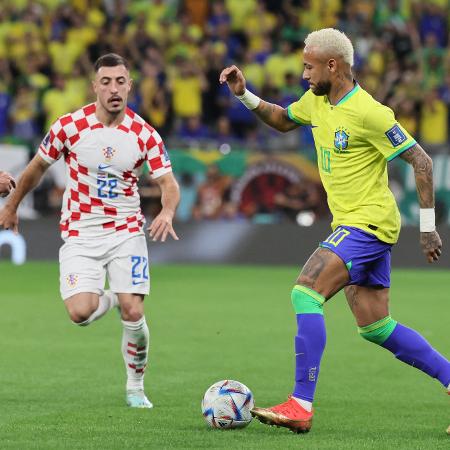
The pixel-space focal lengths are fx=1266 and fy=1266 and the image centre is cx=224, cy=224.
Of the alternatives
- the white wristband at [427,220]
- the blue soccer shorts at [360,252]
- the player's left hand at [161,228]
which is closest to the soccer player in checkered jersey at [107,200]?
the player's left hand at [161,228]

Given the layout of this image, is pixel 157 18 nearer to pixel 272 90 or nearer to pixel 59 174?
pixel 272 90

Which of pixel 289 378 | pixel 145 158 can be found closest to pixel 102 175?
pixel 145 158

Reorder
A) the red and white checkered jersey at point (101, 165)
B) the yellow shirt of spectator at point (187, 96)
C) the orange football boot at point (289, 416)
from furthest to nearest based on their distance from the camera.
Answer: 1. the yellow shirt of spectator at point (187, 96)
2. the red and white checkered jersey at point (101, 165)
3. the orange football boot at point (289, 416)

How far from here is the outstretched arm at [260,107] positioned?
296 inches

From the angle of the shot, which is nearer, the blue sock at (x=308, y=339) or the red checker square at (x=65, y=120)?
the blue sock at (x=308, y=339)

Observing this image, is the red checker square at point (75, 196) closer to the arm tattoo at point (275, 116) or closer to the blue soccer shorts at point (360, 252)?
the arm tattoo at point (275, 116)

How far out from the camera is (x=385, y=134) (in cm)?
689

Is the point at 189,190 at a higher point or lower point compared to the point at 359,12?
lower

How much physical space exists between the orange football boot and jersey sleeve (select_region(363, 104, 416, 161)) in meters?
1.44

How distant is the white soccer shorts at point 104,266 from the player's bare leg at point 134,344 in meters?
0.09

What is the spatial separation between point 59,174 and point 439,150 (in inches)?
215

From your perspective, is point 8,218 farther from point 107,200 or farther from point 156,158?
point 156,158

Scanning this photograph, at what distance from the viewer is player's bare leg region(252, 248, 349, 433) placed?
6770 mm

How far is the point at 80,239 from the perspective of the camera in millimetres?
8055
